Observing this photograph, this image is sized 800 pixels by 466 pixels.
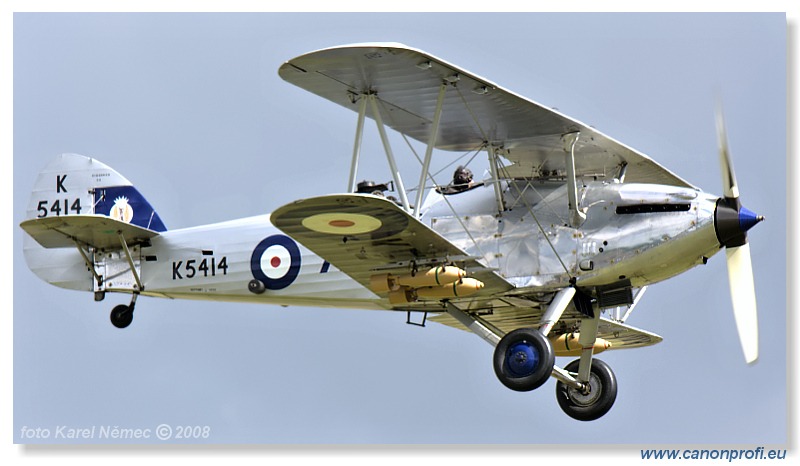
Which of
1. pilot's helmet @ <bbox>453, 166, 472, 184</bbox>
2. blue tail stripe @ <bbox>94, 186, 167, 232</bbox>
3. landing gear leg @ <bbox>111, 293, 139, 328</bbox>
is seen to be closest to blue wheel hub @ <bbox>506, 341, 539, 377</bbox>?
pilot's helmet @ <bbox>453, 166, 472, 184</bbox>

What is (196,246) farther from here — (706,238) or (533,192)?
(706,238)

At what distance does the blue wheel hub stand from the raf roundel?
3.20m

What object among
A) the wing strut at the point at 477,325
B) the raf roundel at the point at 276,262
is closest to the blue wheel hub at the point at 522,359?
the wing strut at the point at 477,325

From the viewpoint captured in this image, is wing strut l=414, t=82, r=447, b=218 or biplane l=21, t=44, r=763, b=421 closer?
biplane l=21, t=44, r=763, b=421

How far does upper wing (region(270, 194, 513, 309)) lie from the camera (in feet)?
49.5

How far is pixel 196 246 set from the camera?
18.8m

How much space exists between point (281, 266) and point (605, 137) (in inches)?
161

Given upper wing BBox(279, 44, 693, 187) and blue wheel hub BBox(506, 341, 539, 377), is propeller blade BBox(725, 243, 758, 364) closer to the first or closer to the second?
upper wing BBox(279, 44, 693, 187)

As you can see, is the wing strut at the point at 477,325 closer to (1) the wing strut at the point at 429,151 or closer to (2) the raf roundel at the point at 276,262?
(1) the wing strut at the point at 429,151

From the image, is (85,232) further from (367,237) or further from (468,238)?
(468,238)

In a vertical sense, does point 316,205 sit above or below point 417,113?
below

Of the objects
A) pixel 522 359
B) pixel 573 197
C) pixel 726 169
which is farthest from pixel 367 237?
pixel 726 169

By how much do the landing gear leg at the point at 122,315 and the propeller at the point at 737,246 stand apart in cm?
713

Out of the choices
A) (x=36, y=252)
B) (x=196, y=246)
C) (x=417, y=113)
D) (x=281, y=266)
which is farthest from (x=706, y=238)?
(x=36, y=252)
